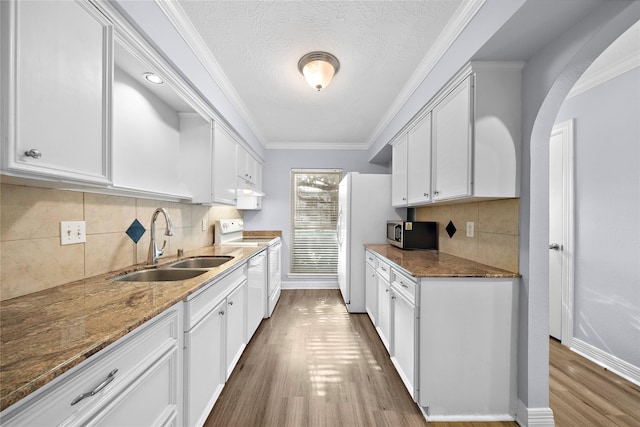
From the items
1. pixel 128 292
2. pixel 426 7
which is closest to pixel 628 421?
pixel 426 7

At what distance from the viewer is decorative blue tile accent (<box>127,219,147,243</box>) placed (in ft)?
5.67

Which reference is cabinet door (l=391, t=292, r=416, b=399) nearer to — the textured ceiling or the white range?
the white range

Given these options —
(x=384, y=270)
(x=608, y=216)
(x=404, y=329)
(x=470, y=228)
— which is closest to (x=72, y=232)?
(x=404, y=329)

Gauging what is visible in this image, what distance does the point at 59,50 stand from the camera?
0.92 m

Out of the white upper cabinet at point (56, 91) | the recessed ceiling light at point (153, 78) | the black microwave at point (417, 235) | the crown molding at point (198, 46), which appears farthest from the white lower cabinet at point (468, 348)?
the crown molding at point (198, 46)

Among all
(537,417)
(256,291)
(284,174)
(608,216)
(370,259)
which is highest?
(284,174)

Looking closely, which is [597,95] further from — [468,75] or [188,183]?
[188,183]

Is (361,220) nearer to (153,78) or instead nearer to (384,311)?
(384,311)

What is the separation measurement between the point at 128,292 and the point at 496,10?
2.30 metres

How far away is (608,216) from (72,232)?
144 inches

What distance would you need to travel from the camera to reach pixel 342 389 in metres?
1.87

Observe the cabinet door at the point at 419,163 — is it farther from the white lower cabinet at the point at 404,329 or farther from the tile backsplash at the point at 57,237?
the tile backsplash at the point at 57,237

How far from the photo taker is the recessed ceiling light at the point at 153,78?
154 centimetres

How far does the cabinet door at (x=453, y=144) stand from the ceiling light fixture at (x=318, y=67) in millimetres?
899
